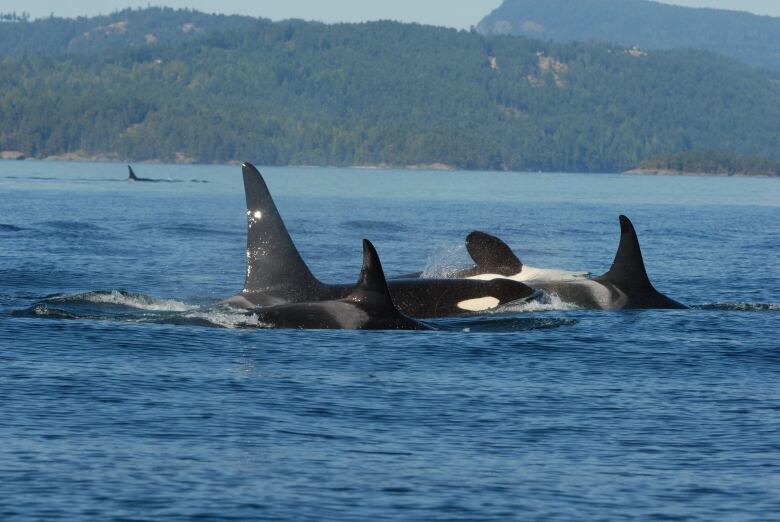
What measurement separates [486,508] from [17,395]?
6.53m

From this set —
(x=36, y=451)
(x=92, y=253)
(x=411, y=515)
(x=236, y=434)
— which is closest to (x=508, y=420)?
(x=236, y=434)

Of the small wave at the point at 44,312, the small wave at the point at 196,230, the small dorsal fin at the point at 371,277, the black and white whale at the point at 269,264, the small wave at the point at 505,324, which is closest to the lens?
the small dorsal fin at the point at 371,277

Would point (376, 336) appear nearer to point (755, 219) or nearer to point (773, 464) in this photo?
point (773, 464)

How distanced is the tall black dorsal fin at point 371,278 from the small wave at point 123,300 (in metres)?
4.53

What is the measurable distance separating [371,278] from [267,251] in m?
2.74

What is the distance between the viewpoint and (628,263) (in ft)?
86.1

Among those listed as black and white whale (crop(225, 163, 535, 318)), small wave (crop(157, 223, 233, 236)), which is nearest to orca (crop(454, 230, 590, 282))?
black and white whale (crop(225, 163, 535, 318))

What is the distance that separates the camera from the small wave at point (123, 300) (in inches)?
→ 985

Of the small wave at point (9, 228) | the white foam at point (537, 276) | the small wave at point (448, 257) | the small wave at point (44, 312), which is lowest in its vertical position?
the small wave at point (9, 228)

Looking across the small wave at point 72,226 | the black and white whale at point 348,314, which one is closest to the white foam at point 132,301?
the black and white whale at point 348,314

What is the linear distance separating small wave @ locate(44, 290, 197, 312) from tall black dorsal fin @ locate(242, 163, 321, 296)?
7.95ft

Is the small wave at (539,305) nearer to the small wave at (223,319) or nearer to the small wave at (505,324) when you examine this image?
the small wave at (505,324)

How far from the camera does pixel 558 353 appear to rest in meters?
20.8

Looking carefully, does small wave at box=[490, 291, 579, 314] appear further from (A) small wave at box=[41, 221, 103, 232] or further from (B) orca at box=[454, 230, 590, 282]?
(A) small wave at box=[41, 221, 103, 232]
